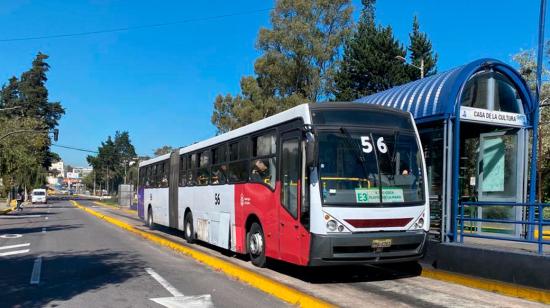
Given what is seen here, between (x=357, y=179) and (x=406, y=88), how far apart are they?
193 inches

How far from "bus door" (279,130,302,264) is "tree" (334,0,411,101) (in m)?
30.9

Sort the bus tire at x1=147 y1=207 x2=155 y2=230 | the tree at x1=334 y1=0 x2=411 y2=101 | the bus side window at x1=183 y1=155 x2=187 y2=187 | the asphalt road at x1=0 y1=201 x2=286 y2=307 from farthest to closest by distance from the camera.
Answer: the tree at x1=334 y1=0 x2=411 y2=101, the bus tire at x1=147 y1=207 x2=155 y2=230, the bus side window at x1=183 y1=155 x2=187 y2=187, the asphalt road at x1=0 y1=201 x2=286 y2=307

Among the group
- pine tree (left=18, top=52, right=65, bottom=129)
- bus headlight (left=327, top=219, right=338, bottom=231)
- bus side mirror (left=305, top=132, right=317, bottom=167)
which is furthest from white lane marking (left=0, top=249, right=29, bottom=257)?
pine tree (left=18, top=52, right=65, bottom=129)

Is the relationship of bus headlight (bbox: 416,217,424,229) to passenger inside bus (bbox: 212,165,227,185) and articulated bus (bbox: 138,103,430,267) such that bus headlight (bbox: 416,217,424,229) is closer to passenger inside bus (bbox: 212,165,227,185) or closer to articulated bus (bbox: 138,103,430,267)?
articulated bus (bbox: 138,103,430,267)

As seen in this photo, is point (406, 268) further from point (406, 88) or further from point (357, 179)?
point (406, 88)

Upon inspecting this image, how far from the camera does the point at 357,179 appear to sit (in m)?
8.77

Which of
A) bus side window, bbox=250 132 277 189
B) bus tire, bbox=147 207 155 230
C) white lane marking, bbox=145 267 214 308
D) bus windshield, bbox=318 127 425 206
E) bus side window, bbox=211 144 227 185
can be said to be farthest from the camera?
bus tire, bbox=147 207 155 230

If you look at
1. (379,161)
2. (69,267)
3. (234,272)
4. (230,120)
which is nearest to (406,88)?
(379,161)

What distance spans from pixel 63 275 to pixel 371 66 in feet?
107

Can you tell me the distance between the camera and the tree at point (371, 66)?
39312mm

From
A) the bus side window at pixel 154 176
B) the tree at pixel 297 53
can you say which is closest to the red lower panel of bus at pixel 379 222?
the bus side window at pixel 154 176

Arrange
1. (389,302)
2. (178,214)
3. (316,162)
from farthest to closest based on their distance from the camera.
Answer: (178,214) → (316,162) → (389,302)

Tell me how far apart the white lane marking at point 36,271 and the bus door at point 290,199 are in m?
4.53

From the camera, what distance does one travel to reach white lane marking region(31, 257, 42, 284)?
380 inches
